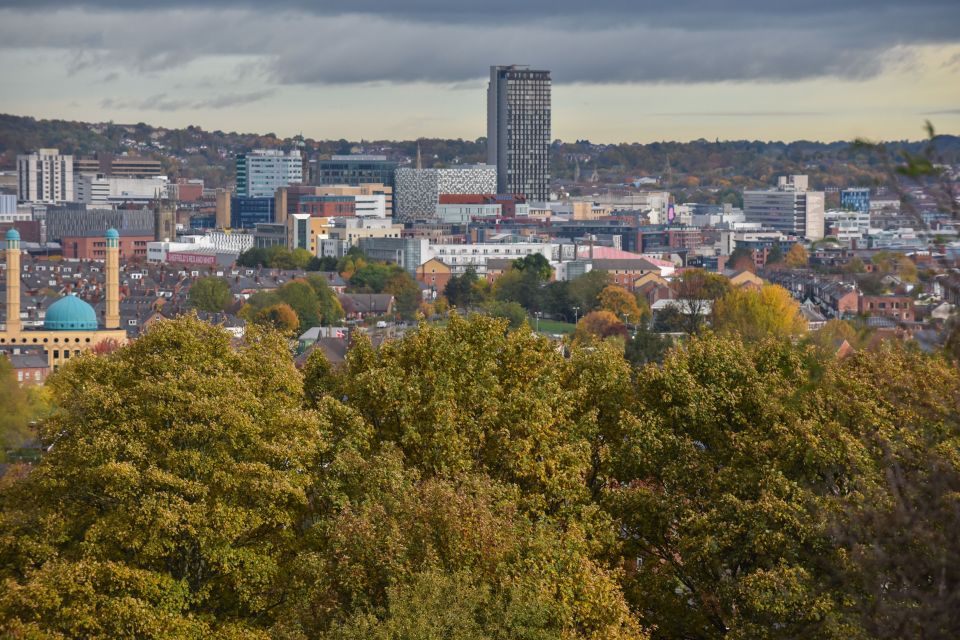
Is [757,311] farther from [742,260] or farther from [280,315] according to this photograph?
[742,260]

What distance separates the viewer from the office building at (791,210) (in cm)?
18493

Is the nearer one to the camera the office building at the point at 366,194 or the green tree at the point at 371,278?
the green tree at the point at 371,278

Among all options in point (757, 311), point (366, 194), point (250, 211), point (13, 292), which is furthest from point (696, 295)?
point (250, 211)

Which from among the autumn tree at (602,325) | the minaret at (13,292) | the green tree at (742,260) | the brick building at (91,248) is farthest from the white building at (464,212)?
the minaret at (13,292)

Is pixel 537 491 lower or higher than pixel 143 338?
lower

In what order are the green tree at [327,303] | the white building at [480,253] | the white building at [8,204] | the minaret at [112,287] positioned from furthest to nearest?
the white building at [8,204] < the white building at [480,253] < the green tree at [327,303] < the minaret at [112,287]

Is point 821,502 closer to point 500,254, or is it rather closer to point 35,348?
point 35,348

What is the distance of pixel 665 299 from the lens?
325 ft

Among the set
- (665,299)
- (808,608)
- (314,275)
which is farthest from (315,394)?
(314,275)

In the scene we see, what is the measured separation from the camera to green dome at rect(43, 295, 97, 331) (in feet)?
245

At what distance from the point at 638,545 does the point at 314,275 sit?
86.9 metres

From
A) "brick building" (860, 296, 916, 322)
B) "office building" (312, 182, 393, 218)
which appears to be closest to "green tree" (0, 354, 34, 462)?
"brick building" (860, 296, 916, 322)

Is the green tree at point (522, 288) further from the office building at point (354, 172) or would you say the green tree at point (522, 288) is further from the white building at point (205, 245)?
the office building at point (354, 172)

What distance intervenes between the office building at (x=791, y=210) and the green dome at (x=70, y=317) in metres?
114
